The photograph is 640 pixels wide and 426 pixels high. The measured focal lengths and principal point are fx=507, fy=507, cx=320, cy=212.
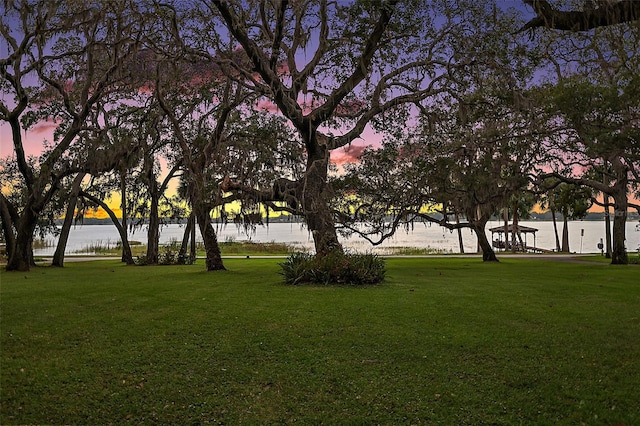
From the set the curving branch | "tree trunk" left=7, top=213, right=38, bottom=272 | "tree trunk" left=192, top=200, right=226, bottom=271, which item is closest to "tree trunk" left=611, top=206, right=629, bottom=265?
"tree trunk" left=192, top=200, right=226, bottom=271

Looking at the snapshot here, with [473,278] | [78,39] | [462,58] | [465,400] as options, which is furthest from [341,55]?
[465,400]

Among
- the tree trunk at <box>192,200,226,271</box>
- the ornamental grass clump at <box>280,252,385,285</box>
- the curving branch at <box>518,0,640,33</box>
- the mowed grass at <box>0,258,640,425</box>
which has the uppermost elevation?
the curving branch at <box>518,0,640,33</box>

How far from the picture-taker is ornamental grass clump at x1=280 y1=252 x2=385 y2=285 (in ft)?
41.8

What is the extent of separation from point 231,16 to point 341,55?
16.0ft

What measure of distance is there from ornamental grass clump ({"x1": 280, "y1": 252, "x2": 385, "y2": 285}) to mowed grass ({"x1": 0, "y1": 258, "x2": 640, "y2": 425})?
7.10ft

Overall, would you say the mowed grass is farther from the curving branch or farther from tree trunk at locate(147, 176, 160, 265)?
tree trunk at locate(147, 176, 160, 265)

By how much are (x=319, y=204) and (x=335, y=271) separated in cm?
307

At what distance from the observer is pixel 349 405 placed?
527 centimetres

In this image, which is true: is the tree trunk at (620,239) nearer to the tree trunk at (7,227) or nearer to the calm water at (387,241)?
the calm water at (387,241)

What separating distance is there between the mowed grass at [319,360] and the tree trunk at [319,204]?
4.56 m

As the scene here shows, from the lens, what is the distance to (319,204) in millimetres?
15242

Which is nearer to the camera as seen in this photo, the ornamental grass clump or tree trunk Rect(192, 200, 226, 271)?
the ornamental grass clump

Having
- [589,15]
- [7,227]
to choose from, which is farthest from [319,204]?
[7,227]

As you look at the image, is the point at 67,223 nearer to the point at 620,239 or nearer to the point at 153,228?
the point at 153,228
